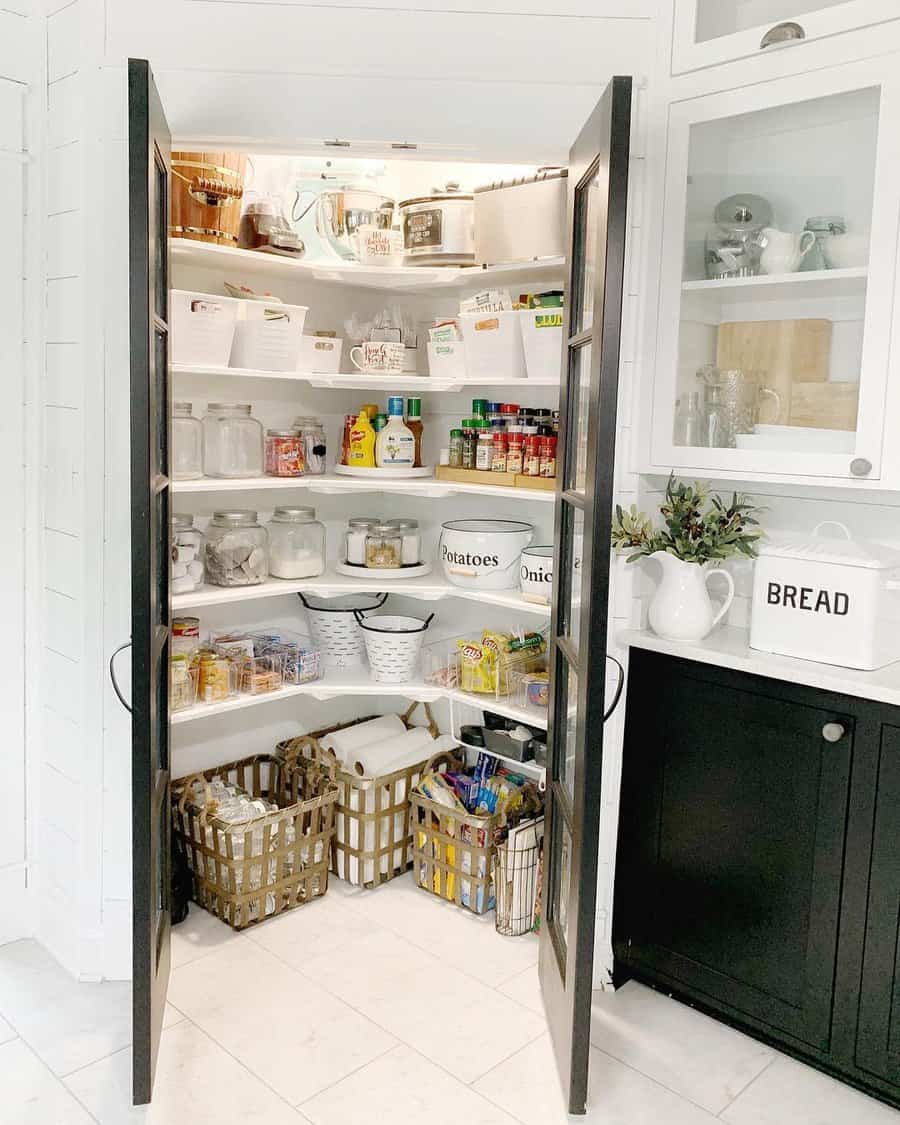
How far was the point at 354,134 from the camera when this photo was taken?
2.42 metres

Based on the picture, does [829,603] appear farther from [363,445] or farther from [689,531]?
[363,445]

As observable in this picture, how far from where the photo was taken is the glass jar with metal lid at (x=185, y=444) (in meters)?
2.75

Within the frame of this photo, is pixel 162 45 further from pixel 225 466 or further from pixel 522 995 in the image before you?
pixel 522 995

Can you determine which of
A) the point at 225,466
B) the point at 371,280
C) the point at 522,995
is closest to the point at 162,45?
the point at 371,280

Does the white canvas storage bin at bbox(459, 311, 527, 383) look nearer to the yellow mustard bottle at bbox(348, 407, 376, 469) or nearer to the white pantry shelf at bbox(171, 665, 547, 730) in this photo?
the yellow mustard bottle at bbox(348, 407, 376, 469)

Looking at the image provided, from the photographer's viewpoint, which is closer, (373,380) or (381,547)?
(373,380)

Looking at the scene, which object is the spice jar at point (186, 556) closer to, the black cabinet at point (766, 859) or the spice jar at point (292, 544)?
the spice jar at point (292, 544)

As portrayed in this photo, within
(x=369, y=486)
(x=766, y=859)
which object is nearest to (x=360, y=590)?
(x=369, y=486)

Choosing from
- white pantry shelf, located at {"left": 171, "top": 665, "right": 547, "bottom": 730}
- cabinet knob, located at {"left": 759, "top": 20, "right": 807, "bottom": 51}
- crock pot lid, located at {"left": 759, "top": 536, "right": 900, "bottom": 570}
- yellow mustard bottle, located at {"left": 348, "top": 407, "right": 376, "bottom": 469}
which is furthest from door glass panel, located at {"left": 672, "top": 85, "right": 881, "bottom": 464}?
yellow mustard bottle, located at {"left": 348, "top": 407, "right": 376, "bottom": 469}

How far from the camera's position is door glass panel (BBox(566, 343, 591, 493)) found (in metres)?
2.11

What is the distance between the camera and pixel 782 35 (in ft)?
7.18

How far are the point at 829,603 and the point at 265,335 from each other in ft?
5.26

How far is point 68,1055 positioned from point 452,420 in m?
2.03

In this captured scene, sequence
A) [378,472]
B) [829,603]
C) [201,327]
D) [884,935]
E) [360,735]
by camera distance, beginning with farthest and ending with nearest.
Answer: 1. [360,735]
2. [378,472]
3. [201,327]
4. [829,603]
5. [884,935]
